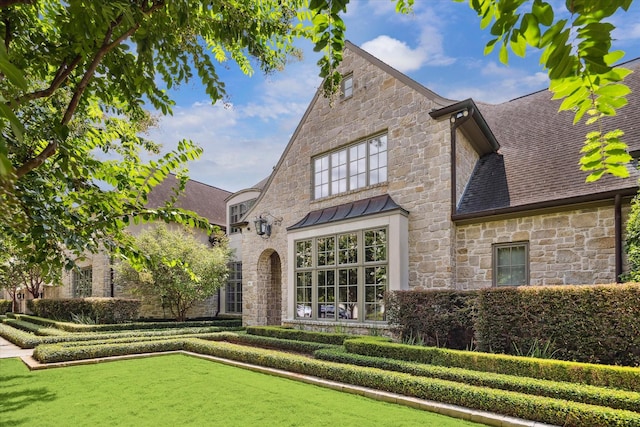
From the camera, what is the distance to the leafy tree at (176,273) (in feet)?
61.6

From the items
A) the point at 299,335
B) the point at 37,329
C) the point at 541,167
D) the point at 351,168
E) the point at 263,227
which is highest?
the point at 351,168

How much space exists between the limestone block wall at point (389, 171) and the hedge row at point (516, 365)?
2.89 metres

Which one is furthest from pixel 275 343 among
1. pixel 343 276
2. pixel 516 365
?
pixel 516 365

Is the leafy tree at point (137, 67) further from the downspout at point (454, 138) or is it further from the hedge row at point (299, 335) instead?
the hedge row at point (299, 335)

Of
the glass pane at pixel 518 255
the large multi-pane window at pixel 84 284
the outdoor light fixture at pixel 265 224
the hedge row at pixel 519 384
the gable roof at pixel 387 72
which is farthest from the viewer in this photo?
the large multi-pane window at pixel 84 284

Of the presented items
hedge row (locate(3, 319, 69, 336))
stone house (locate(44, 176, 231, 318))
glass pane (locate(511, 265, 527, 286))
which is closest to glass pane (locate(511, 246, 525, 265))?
glass pane (locate(511, 265, 527, 286))

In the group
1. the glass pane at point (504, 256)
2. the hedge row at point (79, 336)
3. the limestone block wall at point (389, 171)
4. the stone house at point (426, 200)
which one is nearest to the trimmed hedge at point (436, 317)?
the stone house at point (426, 200)

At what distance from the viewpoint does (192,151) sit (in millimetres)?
4734

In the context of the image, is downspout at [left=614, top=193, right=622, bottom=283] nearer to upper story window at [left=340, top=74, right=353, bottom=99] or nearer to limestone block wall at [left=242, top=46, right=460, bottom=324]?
limestone block wall at [left=242, top=46, right=460, bottom=324]

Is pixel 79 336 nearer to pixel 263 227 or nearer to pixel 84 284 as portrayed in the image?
pixel 263 227

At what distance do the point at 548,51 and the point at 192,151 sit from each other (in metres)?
4.08

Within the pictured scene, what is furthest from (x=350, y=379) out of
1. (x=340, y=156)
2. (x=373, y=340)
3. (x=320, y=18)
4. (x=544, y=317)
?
(x=340, y=156)

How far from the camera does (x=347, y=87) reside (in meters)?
13.8

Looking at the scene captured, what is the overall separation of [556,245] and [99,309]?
17760 millimetres
